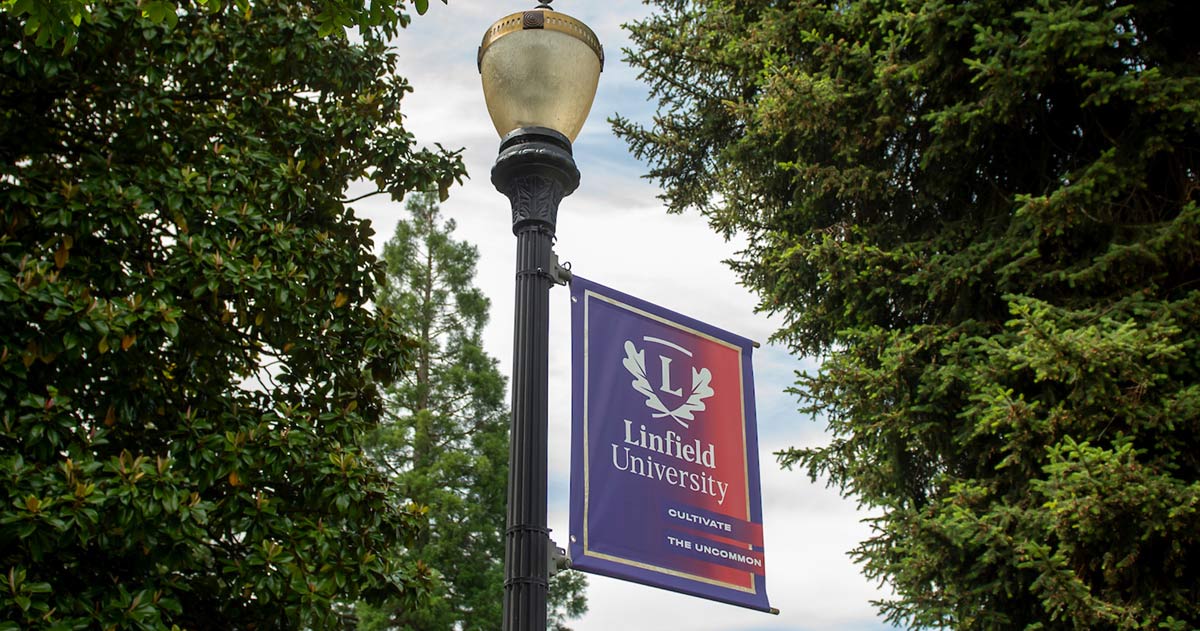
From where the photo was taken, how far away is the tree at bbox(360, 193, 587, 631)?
21469 millimetres

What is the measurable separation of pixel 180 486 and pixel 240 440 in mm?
457

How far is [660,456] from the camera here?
531 cm

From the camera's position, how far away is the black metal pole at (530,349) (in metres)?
4.09

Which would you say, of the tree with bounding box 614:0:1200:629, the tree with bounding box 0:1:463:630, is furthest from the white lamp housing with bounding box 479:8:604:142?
the tree with bounding box 614:0:1200:629

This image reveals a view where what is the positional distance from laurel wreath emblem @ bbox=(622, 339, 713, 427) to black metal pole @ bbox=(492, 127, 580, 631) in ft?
2.38

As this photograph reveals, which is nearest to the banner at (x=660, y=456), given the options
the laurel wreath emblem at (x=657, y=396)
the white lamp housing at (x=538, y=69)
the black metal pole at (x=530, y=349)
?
the laurel wreath emblem at (x=657, y=396)

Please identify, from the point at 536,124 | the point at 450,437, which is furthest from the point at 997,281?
the point at 450,437

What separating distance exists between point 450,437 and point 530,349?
761 inches

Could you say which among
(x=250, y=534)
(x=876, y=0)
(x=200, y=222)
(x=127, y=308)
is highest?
(x=876, y=0)

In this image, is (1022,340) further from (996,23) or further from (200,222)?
(200,222)

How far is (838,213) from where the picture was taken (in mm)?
12734

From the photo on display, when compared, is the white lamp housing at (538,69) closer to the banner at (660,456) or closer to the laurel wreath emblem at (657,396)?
the banner at (660,456)

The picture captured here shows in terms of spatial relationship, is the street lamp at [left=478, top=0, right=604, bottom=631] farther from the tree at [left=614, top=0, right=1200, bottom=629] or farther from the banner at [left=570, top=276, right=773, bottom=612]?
the tree at [left=614, top=0, right=1200, bottom=629]

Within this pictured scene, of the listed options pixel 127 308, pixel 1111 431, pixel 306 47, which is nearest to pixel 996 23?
pixel 1111 431
